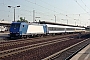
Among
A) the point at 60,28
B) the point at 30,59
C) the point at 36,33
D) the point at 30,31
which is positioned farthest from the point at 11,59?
the point at 60,28

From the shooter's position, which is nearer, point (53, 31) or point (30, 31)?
point (30, 31)

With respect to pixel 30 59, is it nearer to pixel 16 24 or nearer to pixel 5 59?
pixel 5 59

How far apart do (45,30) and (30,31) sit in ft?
33.3

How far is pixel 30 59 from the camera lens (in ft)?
41.2

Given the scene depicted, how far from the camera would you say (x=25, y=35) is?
34219 mm

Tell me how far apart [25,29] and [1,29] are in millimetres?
42880

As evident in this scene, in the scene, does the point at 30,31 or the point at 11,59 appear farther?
the point at 30,31

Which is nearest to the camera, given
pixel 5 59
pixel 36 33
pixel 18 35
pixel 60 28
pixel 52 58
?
pixel 5 59

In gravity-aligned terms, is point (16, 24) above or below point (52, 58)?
above

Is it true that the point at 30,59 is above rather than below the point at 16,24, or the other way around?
below

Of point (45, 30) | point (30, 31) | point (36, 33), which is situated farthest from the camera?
point (45, 30)

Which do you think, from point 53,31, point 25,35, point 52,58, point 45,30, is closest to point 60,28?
point 53,31

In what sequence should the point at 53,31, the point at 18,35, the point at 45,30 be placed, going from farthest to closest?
the point at 53,31 → the point at 45,30 → the point at 18,35

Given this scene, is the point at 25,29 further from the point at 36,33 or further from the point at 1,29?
the point at 1,29
